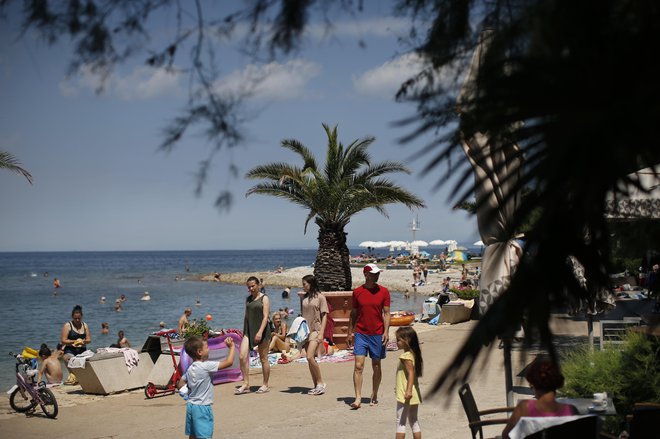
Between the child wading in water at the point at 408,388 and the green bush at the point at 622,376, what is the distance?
140cm

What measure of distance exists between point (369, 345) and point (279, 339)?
8340 millimetres

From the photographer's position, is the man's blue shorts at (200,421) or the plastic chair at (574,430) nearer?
the plastic chair at (574,430)

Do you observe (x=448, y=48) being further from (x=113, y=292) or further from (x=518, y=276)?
(x=113, y=292)

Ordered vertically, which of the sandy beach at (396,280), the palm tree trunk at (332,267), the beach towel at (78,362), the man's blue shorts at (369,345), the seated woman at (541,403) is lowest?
the sandy beach at (396,280)

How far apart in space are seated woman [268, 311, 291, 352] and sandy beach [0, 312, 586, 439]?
14.1 feet

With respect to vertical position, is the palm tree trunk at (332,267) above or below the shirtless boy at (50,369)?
above

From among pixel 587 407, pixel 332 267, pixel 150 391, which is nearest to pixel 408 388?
pixel 587 407

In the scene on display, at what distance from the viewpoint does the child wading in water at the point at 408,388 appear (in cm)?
768

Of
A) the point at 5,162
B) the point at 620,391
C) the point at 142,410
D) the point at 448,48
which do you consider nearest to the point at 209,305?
the point at 5,162

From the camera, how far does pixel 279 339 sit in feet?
60.9

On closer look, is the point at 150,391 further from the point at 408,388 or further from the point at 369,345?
the point at 408,388

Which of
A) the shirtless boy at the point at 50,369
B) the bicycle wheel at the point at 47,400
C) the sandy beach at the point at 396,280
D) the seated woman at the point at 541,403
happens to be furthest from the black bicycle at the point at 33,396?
the sandy beach at the point at 396,280

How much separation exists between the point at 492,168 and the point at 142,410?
9674 millimetres

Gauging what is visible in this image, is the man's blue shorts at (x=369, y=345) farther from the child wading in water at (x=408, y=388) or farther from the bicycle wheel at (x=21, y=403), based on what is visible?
the bicycle wheel at (x=21, y=403)
